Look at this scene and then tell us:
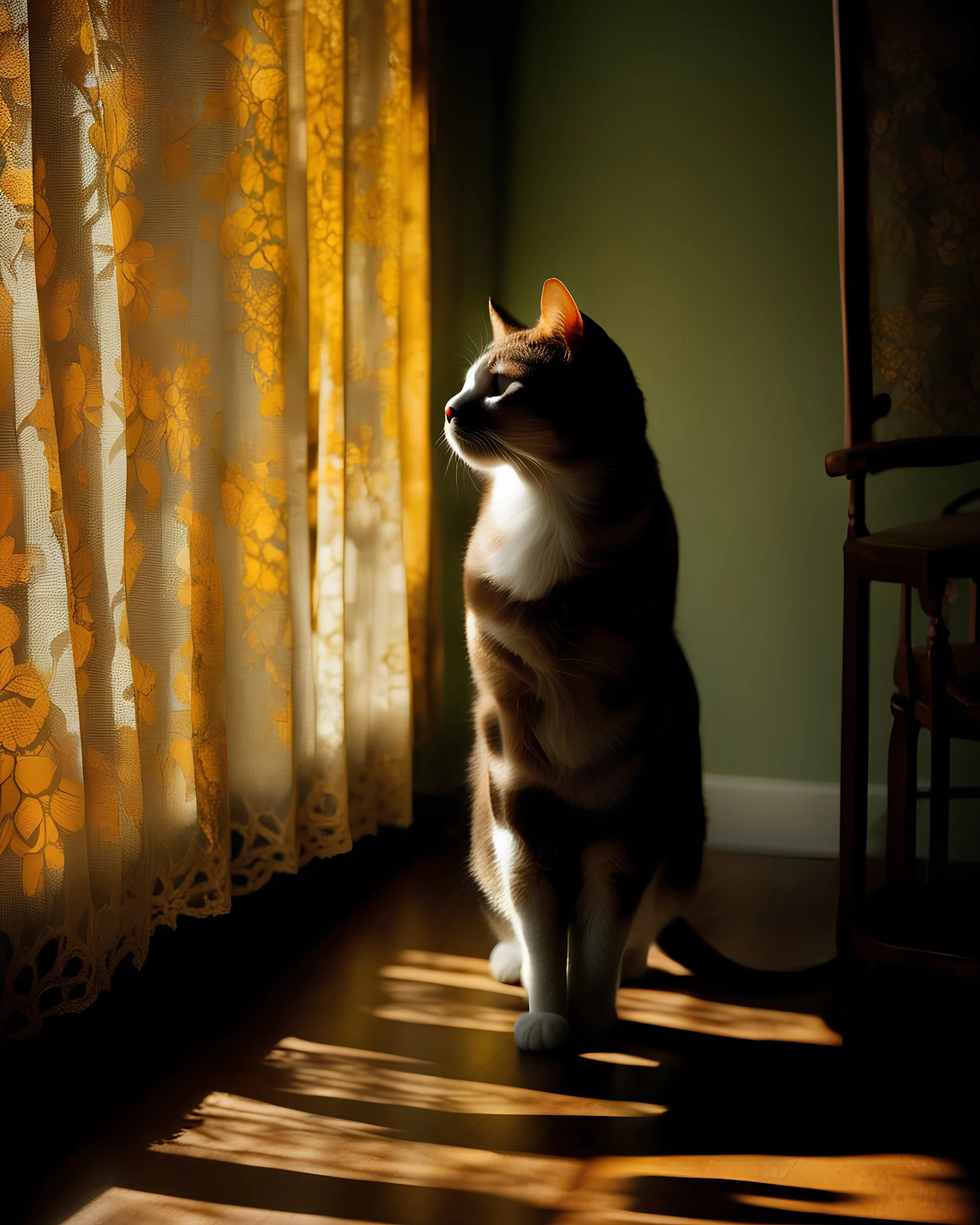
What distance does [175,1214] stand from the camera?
3.31 ft

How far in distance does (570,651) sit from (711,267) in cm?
A: 120

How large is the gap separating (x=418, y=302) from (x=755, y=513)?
795 millimetres

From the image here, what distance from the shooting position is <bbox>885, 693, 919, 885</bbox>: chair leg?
148cm

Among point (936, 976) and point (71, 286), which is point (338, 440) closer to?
point (71, 286)

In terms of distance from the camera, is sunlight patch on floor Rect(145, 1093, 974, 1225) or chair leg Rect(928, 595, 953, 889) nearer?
sunlight patch on floor Rect(145, 1093, 974, 1225)

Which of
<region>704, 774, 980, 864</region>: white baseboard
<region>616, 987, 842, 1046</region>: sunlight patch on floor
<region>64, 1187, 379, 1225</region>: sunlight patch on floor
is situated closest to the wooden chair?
<region>616, 987, 842, 1046</region>: sunlight patch on floor

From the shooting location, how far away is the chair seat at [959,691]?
4.14 ft

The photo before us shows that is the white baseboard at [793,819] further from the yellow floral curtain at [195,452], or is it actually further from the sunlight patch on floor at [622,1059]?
the sunlight patch on floor at [622,1059]

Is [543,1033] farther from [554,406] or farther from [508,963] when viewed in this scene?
[554,406]

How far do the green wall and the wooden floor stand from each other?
852 millimetres

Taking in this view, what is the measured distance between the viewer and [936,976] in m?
1.52

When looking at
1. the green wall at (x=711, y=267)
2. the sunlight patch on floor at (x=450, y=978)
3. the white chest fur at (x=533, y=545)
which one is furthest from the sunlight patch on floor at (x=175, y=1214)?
the green wall at (x=711, y=267)

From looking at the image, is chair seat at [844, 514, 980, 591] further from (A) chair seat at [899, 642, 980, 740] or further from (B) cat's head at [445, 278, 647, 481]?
(B) cat's head at [445, 278, 647, 481]

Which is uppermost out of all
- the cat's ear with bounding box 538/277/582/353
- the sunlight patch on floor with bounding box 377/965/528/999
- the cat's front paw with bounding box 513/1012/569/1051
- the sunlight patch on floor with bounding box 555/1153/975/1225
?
the cat's ear with bounding box 538/277/582/353
